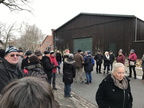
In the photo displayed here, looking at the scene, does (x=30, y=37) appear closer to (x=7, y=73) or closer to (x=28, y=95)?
(x=7, y=73)

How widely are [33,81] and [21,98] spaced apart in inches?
4.9

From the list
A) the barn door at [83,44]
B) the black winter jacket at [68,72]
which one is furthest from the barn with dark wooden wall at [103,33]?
the black winter jacket at [68,72]

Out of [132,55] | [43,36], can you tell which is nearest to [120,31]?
[132,55]

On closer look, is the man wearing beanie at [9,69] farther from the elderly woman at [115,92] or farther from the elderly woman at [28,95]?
the elderly woman at [115,92]

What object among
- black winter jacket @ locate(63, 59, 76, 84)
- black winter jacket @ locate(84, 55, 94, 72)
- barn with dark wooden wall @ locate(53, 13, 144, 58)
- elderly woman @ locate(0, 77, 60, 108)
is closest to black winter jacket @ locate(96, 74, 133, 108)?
elderly woman @ locate(0, 77, 60, 108)

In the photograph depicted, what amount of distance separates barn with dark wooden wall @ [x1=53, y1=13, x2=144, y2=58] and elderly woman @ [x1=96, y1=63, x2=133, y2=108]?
14624 millimetres

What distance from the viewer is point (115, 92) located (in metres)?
2.57

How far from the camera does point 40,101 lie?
0.77 m

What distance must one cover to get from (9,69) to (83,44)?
21349 millimetres

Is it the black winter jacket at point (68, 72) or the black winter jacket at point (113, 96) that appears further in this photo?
the black winter jacket at point (68, 72)

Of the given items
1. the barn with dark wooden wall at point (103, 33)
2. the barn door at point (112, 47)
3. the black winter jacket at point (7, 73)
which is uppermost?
the barn with dark wooden wall at point (103, 33)

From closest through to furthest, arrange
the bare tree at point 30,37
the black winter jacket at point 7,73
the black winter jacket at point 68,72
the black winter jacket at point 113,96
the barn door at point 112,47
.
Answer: the black winter jacket at point 7,73 < the black winter jacket at point 113,96 < the black winter jacket at point 68,72 < the barn door at point 112,47 < the bare tree at point 30,37

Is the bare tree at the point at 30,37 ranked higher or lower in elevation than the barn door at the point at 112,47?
higher

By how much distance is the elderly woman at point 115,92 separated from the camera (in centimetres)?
256
